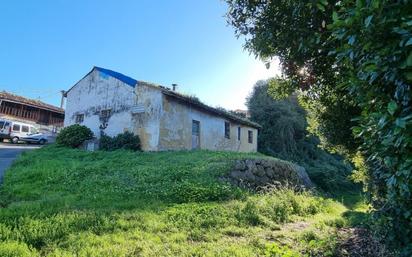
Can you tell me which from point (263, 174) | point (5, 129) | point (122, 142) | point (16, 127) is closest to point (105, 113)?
point (122, 142)

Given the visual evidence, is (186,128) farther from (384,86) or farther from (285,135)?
(384,86)

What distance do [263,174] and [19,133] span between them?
86.5 feet

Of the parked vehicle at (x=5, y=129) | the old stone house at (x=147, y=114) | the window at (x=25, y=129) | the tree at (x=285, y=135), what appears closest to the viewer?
the old stone house at (x=147, y=114)

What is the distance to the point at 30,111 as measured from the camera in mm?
42906

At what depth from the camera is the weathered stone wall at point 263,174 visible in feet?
→ 41.0

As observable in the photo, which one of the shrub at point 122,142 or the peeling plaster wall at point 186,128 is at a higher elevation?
the peeling plaster wall at point 186,128

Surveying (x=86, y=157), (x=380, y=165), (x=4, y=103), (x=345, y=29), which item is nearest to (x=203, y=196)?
(x=380, y=165)

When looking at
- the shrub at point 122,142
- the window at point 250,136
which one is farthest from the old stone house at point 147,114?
the window at point 250,136

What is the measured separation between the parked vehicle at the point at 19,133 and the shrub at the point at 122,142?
14.1m

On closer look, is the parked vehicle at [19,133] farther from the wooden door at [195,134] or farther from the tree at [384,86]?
the tree at [384,86]

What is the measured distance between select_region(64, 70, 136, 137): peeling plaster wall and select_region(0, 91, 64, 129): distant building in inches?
612

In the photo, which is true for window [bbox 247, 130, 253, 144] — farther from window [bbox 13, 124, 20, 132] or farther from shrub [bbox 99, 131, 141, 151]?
window [bbox 13, 124, 20, 132]

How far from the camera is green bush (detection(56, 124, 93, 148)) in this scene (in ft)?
77.4

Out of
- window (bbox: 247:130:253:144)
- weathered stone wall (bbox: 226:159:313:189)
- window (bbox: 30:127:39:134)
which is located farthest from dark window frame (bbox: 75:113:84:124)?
weathered stone wall (bbox: 226:159:313:189)
